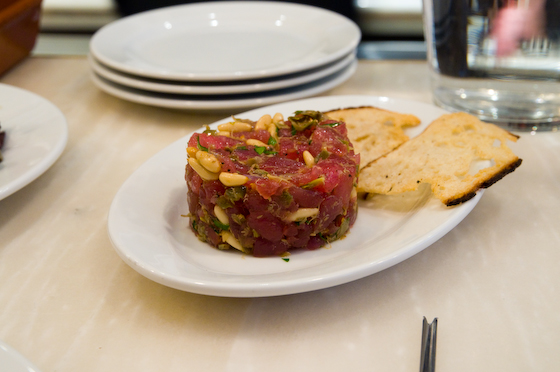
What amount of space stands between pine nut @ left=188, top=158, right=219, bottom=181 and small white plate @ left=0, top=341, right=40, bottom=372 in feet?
1.69

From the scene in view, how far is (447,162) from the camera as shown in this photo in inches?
52.2

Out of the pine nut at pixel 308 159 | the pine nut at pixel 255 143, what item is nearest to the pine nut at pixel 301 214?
the pine nut at pixel 308 159

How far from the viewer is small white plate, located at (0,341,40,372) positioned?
0.78m

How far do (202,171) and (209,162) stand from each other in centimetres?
4

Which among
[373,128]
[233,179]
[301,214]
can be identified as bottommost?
[373,128]

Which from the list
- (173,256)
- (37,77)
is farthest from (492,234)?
(37,77)

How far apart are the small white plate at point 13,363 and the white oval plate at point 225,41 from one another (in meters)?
1.18

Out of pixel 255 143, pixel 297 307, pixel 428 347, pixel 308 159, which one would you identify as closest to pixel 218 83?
pixel 255 143

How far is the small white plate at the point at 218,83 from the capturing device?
1.80 meters

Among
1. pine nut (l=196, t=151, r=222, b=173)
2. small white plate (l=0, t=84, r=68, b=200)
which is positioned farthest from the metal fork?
small white plate (l=0, t=84, r=68, b=200)

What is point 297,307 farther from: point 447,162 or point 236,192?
point 447,162

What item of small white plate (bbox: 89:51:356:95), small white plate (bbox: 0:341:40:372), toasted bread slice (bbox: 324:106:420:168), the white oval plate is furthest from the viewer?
the white oval plate

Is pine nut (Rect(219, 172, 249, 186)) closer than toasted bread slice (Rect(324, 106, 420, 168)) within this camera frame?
Yes

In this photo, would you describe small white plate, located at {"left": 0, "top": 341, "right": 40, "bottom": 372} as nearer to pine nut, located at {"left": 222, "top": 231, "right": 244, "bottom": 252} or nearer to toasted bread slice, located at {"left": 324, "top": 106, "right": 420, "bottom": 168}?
pine nut, located at {"left": 222, "top": 231, "right": 244, "bottom": 252}
